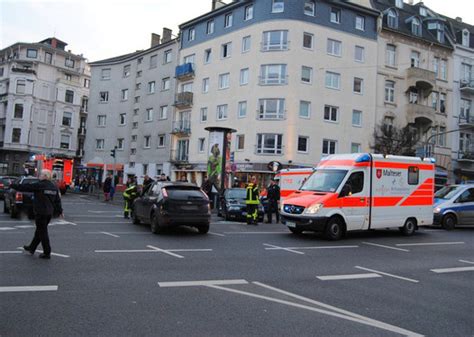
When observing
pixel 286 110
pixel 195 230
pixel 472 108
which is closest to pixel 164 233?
pixel 195 230

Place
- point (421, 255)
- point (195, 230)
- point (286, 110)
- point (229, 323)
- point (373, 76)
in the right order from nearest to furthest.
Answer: point (229, 323) → point (421, 255) → point (195, 230) → point (286, 110) → point (373, 76)

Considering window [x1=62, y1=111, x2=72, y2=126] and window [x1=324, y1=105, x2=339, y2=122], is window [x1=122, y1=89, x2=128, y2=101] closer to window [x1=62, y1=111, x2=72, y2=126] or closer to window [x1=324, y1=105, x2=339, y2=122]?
window [x1=62, y1=111, x2=72, y2=126]

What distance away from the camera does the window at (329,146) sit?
37.4m

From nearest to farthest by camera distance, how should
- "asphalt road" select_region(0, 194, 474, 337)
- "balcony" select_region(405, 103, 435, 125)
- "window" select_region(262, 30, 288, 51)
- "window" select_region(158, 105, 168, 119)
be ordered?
"asphalt road" select_region(0, 194, 474, 337), "window" select_region(262, 30, 288, 51), "balcony" select_region(405, 103, 435, 125), "window" select_region(158, 105, 168, 119)

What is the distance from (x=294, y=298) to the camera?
6.30 meters

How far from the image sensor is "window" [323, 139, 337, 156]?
37.4 meters

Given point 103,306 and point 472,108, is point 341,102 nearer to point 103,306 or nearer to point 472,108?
point 472,108

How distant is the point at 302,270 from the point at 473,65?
44.6 m

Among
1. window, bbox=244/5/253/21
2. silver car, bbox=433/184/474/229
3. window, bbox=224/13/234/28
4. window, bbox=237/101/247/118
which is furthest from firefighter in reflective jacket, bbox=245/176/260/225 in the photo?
window, bbox=224/13/234/28

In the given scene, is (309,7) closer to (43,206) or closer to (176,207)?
(176,207)

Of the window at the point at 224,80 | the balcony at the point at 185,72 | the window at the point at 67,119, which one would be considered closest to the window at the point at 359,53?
the window at the point at 224,80

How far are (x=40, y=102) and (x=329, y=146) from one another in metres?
48.3

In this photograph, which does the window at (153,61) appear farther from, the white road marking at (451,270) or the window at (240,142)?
the white road marking at (451,270)

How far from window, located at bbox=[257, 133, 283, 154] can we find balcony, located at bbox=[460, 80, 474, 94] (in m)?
20.7
